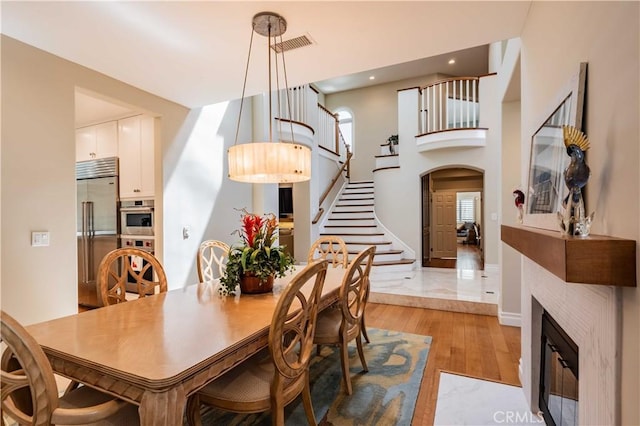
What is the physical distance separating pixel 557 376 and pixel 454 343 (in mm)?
1412

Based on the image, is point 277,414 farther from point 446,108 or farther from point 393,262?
point 446,108

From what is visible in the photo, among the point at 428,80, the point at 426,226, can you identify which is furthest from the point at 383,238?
the point at 428,80

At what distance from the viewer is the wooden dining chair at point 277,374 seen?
1.31 meters

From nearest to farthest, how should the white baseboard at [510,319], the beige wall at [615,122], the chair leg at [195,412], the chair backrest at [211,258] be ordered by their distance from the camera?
the beige wall at [615,122], the chair leg at [195,412], the chair backrest at [211,258], the white baseboard at [510,319]

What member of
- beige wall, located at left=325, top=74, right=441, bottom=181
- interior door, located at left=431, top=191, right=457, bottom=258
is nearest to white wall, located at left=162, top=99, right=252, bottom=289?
beige wall, located at left=325, top=74, right=441, bottom=181

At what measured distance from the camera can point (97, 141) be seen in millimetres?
3936

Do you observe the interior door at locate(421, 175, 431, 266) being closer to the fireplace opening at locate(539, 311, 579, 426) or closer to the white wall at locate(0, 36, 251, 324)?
the fireplace opening at locate(539, 311, 579, 426)

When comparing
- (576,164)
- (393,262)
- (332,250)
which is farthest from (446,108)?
(576,164)

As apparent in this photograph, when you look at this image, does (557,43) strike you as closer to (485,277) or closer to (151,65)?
(151,65)

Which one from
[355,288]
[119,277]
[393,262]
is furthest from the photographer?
[393,262]

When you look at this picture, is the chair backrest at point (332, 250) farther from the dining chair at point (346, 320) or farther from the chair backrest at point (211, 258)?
the chair backrest at point (211, 258)

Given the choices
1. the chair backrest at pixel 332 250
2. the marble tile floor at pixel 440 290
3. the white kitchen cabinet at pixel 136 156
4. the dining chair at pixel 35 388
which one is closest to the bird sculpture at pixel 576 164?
the dining chair at pixel 35 388

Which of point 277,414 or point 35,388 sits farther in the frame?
point 277,414

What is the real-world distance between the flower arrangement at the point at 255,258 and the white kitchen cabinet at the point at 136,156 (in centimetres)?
209
